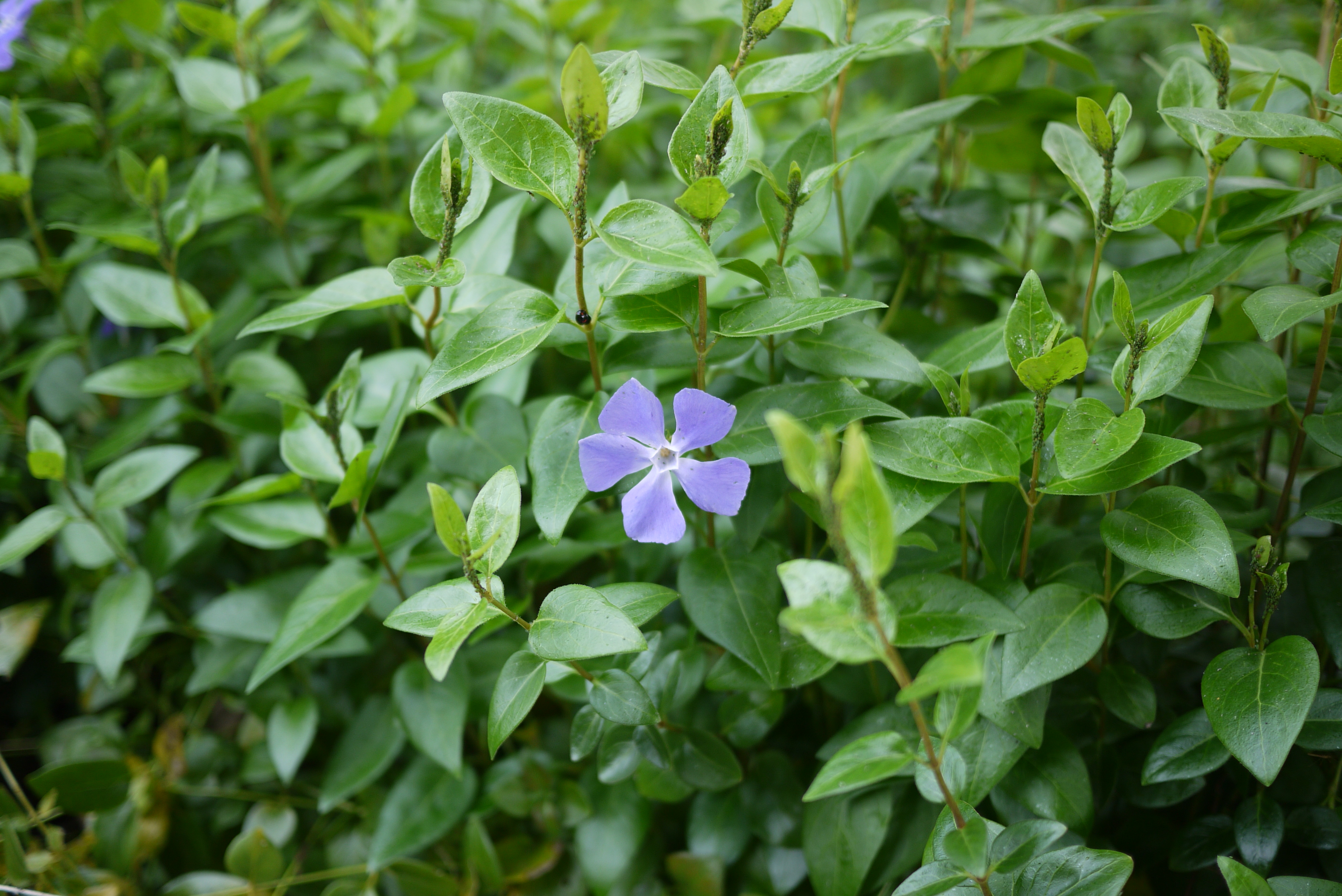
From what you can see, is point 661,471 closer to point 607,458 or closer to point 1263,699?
point 607,458

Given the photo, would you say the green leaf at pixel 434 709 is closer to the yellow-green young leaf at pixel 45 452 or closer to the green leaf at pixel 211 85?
the yellow-green young leaf at pixel 45 452

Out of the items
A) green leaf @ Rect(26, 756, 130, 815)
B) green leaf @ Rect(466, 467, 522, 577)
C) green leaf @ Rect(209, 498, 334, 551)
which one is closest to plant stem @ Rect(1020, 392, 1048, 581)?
green leaf @ Rect(466, 467, 522, 577)

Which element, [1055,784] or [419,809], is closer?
[1055,784]

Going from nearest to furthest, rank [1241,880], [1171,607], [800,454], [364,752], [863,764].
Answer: [800,454], [863,764], [1241,880], [1171,607], [364,752]

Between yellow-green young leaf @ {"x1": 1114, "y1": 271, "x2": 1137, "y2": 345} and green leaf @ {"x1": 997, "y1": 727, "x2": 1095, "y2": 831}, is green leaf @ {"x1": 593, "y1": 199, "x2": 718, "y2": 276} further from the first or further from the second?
green leaf @ {"x1": 997, "y1": 727, "x2": 1095, "y2": 831}

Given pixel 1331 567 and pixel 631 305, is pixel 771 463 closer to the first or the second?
pixel 631 305

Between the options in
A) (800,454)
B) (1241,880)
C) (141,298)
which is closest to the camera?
(800,454)

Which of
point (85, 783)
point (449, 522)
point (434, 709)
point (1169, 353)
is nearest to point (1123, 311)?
point (1169, 353)
